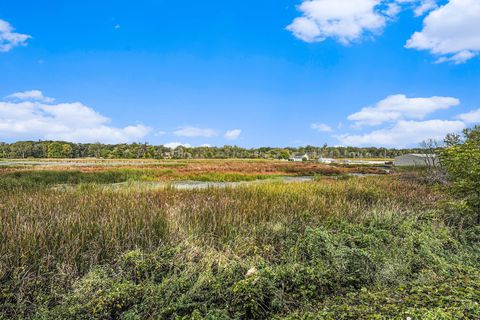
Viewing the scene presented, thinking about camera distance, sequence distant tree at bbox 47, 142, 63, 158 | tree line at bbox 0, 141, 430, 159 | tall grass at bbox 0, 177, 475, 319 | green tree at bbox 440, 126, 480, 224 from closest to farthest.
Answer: tall grass at bbox 0, 177, 475, 319 < green tree at bbox 440, 126, 480, 224 < distant tree at bbox 47, 142, 63, 158 < tree line at bbox 0, 141, 430, 159

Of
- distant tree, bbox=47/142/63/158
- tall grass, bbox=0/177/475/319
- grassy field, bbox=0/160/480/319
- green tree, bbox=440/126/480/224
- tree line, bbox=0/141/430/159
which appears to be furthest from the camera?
tree line, bbox=0/141/430/159

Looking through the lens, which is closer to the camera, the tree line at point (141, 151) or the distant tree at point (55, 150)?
the distant tree at point (55, 150)

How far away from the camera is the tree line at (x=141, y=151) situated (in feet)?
355

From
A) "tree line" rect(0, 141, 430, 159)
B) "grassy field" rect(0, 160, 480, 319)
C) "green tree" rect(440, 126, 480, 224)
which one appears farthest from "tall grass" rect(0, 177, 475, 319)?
"tree line" rect(0, 141, 430, 159)

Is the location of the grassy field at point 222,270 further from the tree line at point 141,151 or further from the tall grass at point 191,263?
the tree line at point 141,151

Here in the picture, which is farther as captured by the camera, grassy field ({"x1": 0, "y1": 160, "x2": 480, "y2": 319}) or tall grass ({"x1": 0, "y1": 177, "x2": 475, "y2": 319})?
tall grass ({"x1": 0, "y1": 177, "x2": 475, "y2": 319})

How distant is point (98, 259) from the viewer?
4.26 metres

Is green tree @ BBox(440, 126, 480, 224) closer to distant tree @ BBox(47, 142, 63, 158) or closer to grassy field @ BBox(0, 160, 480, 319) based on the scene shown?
grassy field @ BBox(0, 160, 480, 319)

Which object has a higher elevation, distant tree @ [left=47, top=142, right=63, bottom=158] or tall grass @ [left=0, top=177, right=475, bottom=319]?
distant tree @ [left=47, top=142, right=63, bottom=158]

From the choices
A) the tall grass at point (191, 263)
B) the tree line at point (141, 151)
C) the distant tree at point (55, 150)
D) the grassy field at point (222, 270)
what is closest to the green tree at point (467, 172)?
the grassy field at point (222, 270)

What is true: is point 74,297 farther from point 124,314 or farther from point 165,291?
point 165,291

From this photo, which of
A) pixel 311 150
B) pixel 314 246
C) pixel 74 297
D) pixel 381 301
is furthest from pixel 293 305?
pixel 311 150

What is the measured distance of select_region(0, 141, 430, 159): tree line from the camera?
108094mm

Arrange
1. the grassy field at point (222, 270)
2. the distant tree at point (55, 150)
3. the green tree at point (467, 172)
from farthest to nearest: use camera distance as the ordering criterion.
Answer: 1. the distant tree at point (55, 150)
2. the green tree at point (467, 172)
3. the grassy field at point (222, 270)
